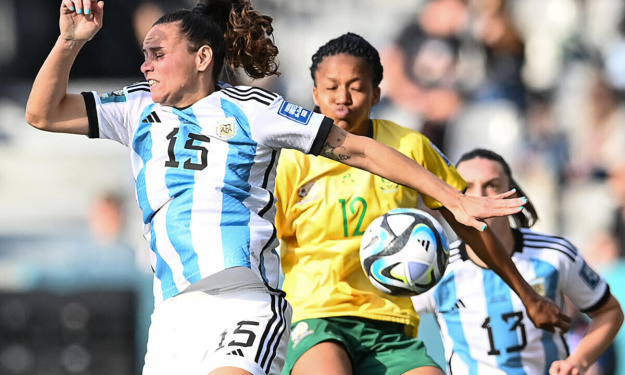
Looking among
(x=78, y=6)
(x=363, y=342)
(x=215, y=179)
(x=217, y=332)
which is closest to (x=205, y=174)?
(x=215, y=179)

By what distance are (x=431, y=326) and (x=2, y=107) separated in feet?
13.8

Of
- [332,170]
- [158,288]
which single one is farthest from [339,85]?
[158,288]

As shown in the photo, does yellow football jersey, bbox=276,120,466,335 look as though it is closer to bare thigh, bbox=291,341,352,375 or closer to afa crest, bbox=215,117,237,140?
bare thigh, bbox=291,341,352,375

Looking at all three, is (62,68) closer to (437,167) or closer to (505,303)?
(437,167)

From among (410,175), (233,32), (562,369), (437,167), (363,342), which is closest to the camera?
(410,175)

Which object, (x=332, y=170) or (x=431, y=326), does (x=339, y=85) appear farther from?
(x=431, y=326)

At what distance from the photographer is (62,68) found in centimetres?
433

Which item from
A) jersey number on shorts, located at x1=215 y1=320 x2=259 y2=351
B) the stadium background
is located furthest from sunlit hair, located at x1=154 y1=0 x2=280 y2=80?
the stadium background

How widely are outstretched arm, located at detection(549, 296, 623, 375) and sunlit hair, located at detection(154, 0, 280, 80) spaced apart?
2177mm

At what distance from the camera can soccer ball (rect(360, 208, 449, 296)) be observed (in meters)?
4.74

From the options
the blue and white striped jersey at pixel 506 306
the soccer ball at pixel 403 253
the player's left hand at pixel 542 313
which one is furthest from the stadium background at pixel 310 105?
the soccer ball at pixel 403 253

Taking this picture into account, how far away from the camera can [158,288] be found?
432 cm

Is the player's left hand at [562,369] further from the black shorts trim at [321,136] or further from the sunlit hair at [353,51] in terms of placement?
the black shorts trim at [321,136]

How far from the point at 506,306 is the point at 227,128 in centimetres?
236
